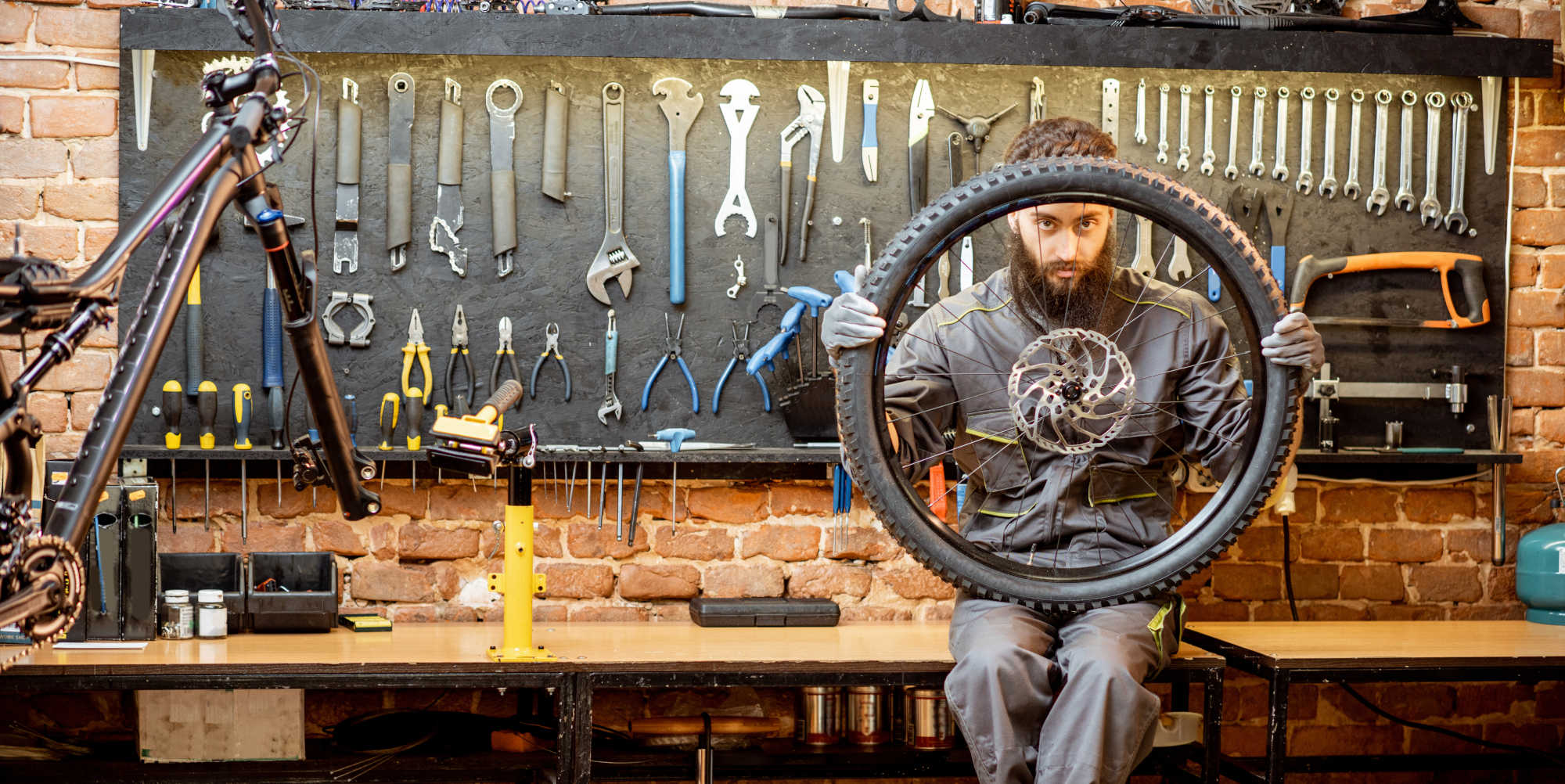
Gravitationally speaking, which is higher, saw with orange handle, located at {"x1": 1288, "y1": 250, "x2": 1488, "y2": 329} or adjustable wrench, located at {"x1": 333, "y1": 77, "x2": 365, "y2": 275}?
adjustable wrench, located at {"x1": 333, "y1": 77, "x2": 365, "y2": 275}

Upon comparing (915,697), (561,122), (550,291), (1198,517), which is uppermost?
(561,122)

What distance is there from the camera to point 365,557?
3203 millimetres

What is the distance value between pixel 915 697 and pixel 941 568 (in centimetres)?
79

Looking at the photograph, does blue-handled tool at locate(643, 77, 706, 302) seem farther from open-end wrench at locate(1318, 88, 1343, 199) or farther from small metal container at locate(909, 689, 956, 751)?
open-end wrench at locate(1318, 88, 1343, 199)

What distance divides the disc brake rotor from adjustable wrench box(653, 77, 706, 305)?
94 centimetres

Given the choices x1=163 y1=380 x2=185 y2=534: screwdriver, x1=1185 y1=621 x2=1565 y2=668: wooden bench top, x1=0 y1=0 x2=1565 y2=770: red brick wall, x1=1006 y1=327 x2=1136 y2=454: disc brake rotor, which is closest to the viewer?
x1=1006 y1=327 x2=1136 y2=454: disc brake rotor

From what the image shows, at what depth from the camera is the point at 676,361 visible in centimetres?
318

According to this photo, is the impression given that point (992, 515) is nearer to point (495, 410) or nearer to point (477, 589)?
point (495, 410)

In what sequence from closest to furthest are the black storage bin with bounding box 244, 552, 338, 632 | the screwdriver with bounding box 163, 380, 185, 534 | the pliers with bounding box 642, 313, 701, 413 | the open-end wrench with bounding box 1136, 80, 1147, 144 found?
the black storage bin with bounding box 244, 552, 338, 632 → the screwdriver with bounding box 163, 380, 185, 534 → the pliers with bounding box 642, 313, 701, 413 → the open-end wrench with bounding box 1136, 80, 1147, 144

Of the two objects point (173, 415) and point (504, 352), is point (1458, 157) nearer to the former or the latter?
point (504, 352)

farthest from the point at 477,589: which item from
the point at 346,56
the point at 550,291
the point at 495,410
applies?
the point at 346,56

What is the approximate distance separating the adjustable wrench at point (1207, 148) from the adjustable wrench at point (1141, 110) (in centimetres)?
15

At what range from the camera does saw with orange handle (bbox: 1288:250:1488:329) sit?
3275mm

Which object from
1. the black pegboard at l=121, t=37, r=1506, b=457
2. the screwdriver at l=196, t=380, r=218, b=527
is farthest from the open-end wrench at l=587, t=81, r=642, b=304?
the screwdriver at l=196, t=380, r=218, b=527
